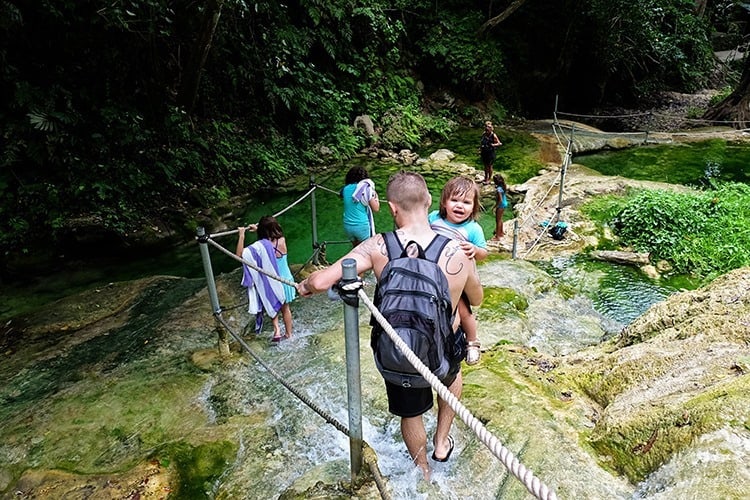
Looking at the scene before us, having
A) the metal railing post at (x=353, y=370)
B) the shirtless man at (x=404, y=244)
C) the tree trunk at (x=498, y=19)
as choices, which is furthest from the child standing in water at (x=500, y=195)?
the tree trunk at (x=498, y=19)

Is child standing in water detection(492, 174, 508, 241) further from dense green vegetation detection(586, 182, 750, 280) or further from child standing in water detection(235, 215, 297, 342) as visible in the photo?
child standing in water detection(235, 215, 297, 342)

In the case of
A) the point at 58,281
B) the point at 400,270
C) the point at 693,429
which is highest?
the point at 400,270

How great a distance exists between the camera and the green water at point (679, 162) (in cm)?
1120

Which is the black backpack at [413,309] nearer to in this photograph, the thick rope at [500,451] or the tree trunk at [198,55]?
the thick rope at [500,451]

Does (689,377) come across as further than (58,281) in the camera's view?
No

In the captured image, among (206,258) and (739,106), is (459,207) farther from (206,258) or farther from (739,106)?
(739,106)

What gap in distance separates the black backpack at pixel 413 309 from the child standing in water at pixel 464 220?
49cm

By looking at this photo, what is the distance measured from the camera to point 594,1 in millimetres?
17484

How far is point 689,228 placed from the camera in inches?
289

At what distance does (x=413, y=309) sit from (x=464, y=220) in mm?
1016

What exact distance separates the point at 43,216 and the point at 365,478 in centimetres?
788

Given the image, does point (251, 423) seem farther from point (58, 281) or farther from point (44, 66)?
point (44, 66)

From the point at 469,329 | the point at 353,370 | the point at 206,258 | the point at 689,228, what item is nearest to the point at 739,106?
the point at 689,228

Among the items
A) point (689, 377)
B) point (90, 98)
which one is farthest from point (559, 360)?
point (90, 98)
